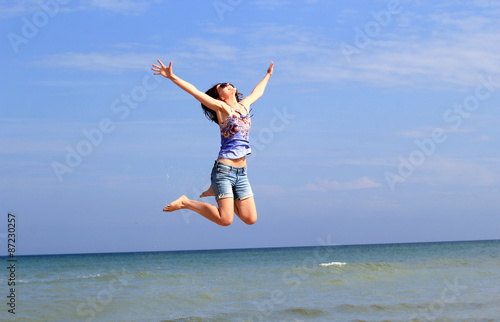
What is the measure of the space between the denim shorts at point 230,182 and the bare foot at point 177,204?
1.21 ft

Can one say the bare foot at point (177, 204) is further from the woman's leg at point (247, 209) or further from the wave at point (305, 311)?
the wave at point (305, 311)

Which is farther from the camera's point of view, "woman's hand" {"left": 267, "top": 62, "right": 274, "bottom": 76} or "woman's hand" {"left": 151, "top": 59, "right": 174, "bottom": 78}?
"woman's hand" {"left": 267, "top": 62, "right": 274, "bottom": 76}

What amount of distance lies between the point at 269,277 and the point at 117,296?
23.0 feet

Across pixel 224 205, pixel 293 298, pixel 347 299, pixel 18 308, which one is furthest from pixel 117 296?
pixel 224 205

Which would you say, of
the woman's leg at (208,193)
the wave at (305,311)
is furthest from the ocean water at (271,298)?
the woman's leg at (208,193)

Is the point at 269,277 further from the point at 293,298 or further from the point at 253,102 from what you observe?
A: the point at 253,102

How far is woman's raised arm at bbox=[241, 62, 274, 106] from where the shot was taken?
714 centimetres

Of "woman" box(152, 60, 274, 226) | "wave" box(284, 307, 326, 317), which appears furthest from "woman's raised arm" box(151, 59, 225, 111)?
"wave" box(284, 307, 326, 317)

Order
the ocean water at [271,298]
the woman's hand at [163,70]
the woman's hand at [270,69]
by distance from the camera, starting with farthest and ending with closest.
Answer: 1. the ocean water at [271,298]
2. the woman's hand at [270,69]
3. the woman's hand at [163,70]

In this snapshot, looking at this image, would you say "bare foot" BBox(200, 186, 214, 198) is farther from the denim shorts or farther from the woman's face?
the woman's face

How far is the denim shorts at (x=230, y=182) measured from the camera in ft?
22.2

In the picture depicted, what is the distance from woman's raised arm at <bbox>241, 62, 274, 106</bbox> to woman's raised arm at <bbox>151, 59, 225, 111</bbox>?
1.44 feet

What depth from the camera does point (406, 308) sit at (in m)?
15.2

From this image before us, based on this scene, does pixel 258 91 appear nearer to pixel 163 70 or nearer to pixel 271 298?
pixel 163 70
